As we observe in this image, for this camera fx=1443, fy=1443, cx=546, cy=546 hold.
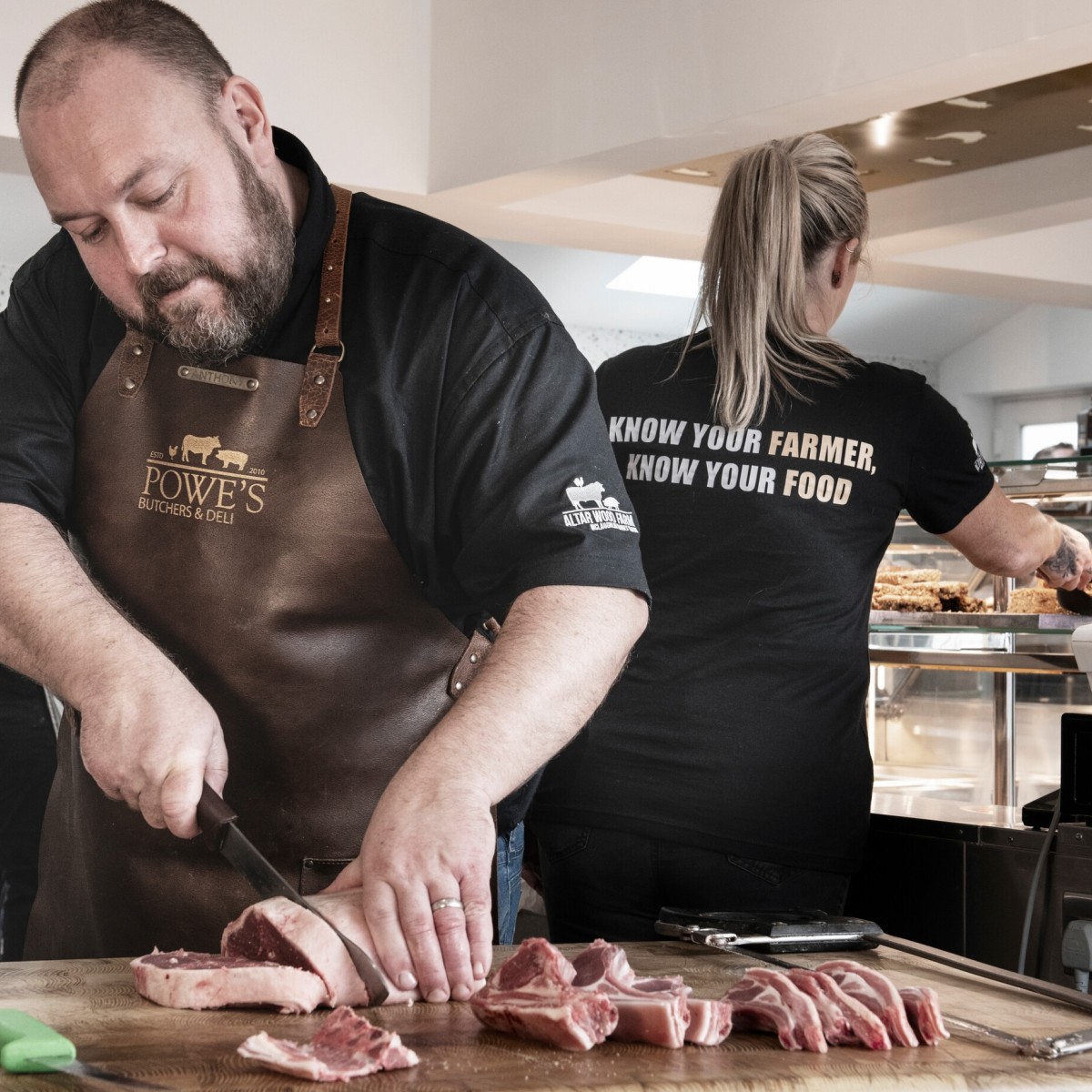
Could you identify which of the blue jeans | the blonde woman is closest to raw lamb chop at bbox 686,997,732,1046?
the blue jeans

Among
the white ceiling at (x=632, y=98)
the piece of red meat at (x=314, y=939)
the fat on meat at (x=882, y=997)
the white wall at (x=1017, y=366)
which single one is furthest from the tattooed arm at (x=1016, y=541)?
the white wall at (x=1017, y=366)

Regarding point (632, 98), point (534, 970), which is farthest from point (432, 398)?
point (632, 98)

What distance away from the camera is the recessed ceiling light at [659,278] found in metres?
10.7

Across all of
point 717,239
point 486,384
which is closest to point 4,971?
point 486,384

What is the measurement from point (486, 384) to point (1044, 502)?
1.69 m

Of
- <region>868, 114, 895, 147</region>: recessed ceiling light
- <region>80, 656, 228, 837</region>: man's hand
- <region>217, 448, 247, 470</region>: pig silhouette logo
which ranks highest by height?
<region>868, 114, 895, 147</region>: recessed ceiling light

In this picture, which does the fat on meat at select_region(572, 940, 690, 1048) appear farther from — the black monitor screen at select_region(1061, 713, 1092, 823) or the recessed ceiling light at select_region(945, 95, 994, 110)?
the recessed ceiling light at select_region(945, 95, 994, 110)

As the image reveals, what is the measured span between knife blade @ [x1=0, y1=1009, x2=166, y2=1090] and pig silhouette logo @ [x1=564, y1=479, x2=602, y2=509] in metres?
0.73

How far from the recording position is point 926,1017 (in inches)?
51.2

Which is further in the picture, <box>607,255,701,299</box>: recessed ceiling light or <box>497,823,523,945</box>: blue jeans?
<box>607,255,701,299</box>: recessed ceiling light

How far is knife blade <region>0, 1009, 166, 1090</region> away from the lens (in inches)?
42.9

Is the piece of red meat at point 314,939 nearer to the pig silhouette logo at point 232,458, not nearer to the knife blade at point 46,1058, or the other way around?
the knife blade at point 46,1058

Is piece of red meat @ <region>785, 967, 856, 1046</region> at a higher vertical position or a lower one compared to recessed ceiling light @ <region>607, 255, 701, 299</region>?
lower

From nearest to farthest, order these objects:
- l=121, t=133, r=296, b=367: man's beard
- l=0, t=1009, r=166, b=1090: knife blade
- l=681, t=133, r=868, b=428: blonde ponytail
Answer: l=0, t=1009, r=166, b=1090: knife blade
l=121, t=133, r=296, b=367: man's beard
l=681, t=133, r=868, b=428: blonde ponytail
